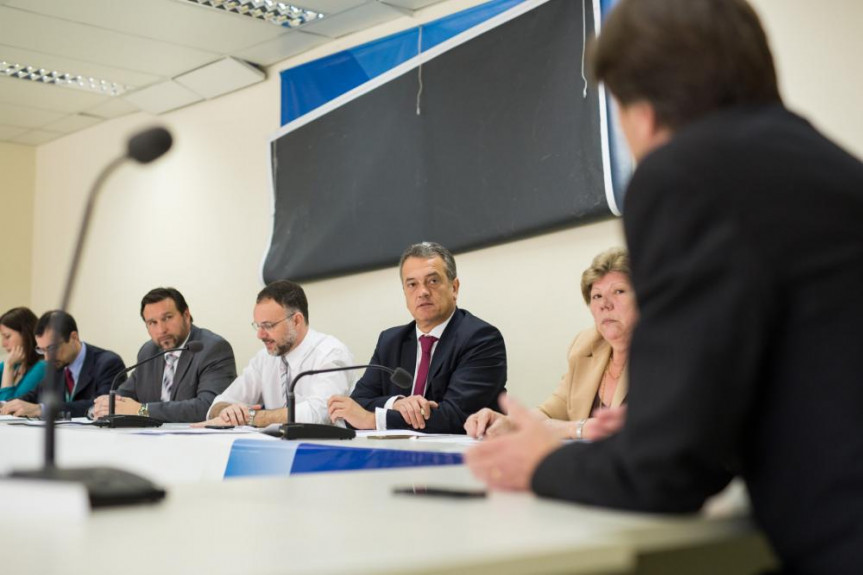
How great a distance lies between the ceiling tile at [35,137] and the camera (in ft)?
27.0

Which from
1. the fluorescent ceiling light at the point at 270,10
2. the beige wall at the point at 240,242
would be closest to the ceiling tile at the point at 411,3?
the fluorescent ceiling light at the point at 270,10

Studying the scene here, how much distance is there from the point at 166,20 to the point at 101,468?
485 cm

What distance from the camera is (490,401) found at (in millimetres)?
3887

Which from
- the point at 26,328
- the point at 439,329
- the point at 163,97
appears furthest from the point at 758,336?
the point at 163,97

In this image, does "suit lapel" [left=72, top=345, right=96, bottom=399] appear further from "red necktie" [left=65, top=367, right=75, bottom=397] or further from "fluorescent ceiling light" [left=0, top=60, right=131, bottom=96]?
"fluorescent ceiling light" [left=0, top=60, right=131, bottom=96]

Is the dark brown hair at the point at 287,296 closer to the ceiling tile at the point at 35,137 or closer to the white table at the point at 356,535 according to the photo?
the white table at the point at 356,535

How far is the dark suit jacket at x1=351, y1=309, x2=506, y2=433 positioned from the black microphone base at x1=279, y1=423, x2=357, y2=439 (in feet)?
2.40

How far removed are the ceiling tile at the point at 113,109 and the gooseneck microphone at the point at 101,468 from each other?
6230mm

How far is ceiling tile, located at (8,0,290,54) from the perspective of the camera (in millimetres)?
5348

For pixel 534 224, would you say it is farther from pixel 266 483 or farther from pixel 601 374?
pixel 266 483

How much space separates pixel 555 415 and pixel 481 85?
1.97 m

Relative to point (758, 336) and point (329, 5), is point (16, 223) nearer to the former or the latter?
point (329, 5)

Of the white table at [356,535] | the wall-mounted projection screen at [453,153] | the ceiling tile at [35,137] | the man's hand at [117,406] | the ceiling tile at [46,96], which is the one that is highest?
the ceiling tile at [46,96]

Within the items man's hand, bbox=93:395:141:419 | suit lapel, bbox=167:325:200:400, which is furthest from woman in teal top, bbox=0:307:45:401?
man's hand, bbox=93:395:141:419
